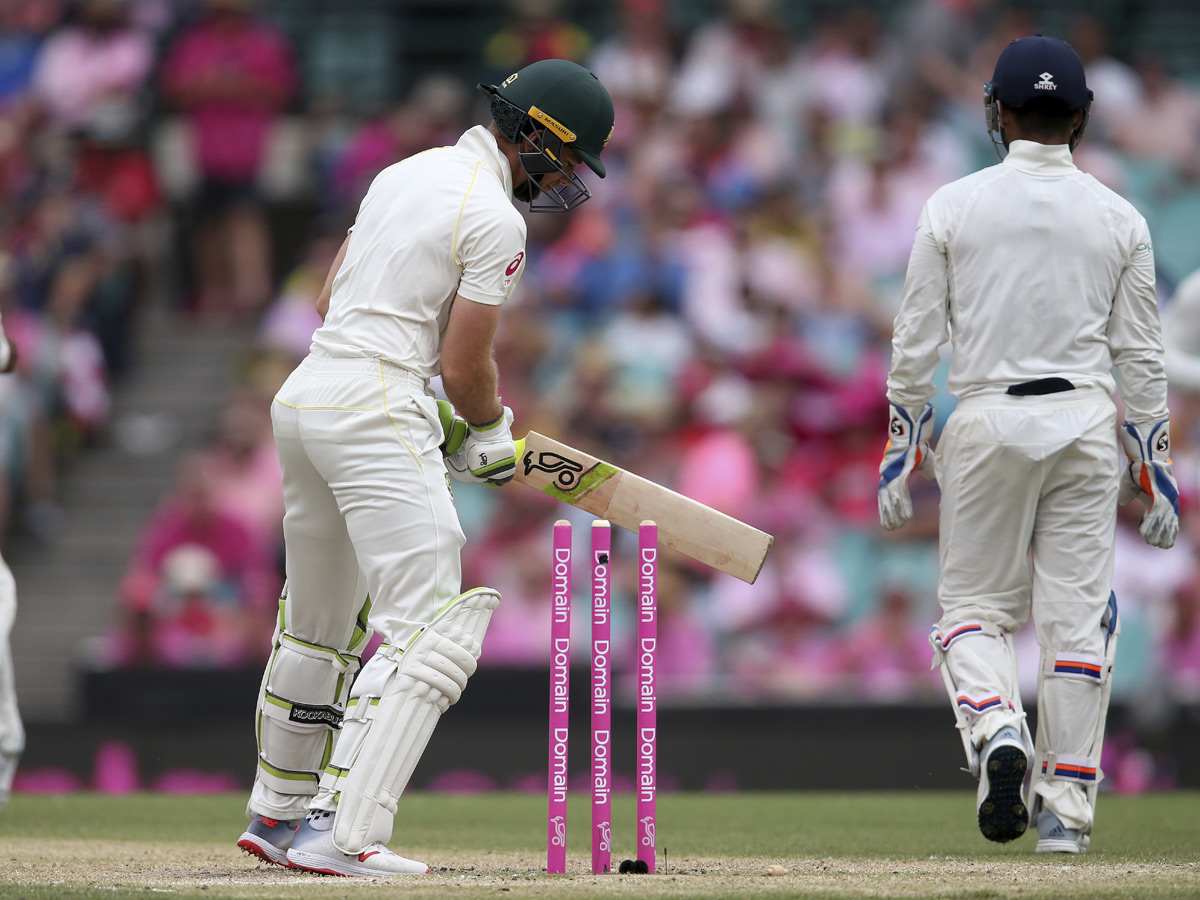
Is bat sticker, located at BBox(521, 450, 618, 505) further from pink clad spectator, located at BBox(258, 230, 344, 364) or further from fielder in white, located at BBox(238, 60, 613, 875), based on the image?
pink clad spectator, located at BBox(258, 230, 344, 364)

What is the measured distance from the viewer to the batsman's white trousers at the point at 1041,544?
462cm

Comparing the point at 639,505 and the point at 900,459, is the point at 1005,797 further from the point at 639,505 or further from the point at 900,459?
the point at 639,505

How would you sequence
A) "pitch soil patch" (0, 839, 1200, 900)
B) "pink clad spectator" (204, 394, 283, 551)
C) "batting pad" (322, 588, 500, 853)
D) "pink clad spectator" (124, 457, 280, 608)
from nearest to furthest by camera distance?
"pitch soil patch" (0, 839, 1200, 900)
"batting pad" (322, 588, 500, 853)
"pink clad spectator" (124, 457, 280, 608)
"pink clad spectator" (204, 394, 283, 551)

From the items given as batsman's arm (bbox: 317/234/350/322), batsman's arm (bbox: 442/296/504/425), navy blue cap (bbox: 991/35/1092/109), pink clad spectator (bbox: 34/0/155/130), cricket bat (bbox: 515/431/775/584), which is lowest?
cricket bat (bbox: 515/431/775/584)

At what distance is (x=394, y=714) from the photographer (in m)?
4.00

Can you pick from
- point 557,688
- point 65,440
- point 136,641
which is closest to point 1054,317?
point 557,688

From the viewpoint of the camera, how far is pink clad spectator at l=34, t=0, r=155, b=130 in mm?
11883

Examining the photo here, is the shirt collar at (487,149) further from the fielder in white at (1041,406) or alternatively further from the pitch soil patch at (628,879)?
the pitch soil patch at (628,879)

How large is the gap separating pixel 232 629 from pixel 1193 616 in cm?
494

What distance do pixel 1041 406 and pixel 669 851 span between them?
1.71 metres

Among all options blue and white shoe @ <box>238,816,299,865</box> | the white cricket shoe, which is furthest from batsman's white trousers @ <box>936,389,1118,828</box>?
blue and white shoe @ <box>238,816,299,865</box>

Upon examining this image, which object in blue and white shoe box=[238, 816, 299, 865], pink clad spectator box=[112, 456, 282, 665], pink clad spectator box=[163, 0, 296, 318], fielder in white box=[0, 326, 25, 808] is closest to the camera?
blue and white shoe box=[238, 816, 299, 865]

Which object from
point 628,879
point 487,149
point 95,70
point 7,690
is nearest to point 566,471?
point 487,149

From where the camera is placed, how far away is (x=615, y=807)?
703 centimetres
